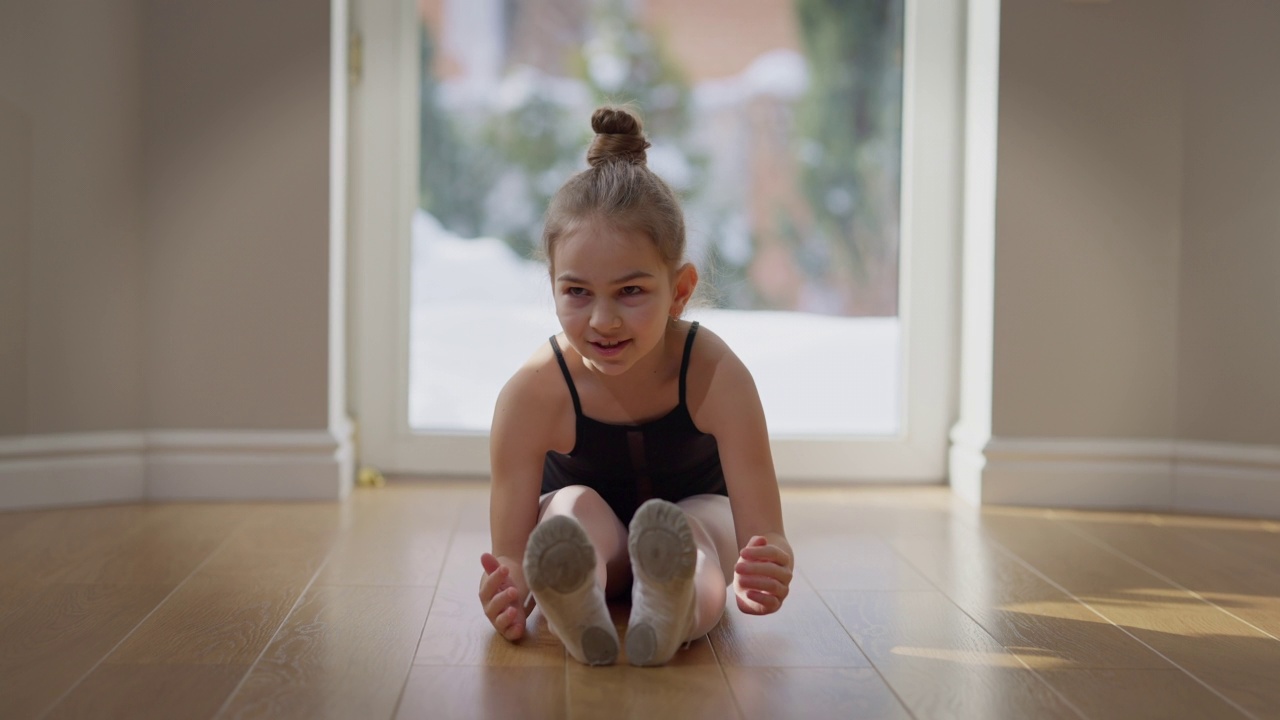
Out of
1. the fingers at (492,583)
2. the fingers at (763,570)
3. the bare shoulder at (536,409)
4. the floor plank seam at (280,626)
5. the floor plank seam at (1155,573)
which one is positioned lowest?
the floor plank seam at (1155,573)

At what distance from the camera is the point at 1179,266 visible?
2.38 meters

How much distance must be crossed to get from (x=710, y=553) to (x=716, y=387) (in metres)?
0.21

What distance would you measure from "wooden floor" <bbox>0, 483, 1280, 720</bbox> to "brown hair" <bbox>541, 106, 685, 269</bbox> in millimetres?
488

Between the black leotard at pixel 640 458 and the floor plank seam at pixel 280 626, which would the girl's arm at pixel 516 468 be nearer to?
the black leotard at pixel 640 458

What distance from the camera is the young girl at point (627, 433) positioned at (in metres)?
1.32

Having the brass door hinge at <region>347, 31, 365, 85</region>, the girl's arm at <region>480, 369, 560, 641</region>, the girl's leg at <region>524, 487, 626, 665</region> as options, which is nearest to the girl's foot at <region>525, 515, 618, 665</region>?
the girl's leg at <region>524, 487, 626, 665</region>

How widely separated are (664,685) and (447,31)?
1.75m

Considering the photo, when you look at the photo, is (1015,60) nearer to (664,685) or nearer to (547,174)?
(547,174)

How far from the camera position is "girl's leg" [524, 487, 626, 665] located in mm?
1182

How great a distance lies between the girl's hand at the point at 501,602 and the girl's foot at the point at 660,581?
0.15 metres

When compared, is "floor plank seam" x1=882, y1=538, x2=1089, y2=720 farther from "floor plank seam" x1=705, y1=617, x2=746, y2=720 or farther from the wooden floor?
"floor plank seam" x1=705, y1=617, x2=746, y2=720

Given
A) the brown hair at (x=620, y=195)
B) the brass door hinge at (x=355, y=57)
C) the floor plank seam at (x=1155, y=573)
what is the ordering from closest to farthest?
the brown hair at (x=620, y=195) → the floor plank seam at (x=1155, y=573) → the brass door hinge at (x=355, y=57)

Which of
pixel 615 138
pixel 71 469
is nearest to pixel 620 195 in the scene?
pixel 615 138

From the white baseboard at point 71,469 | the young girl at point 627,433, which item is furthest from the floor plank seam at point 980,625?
the white baseboard at point 71,469
